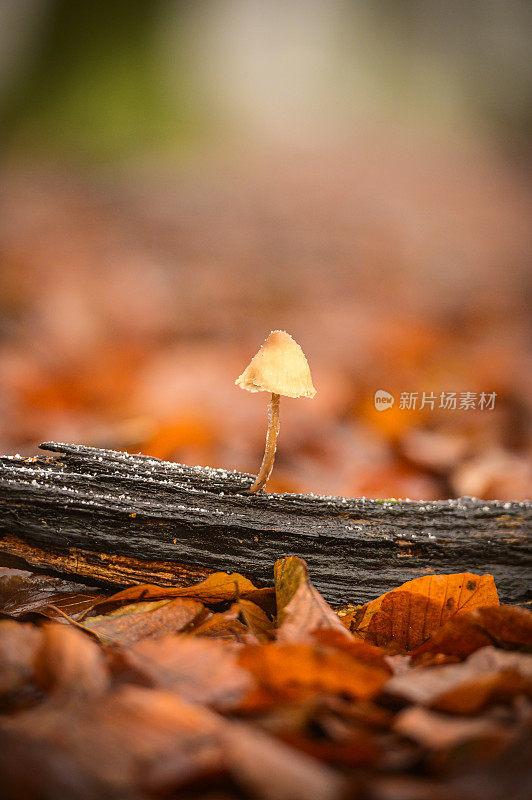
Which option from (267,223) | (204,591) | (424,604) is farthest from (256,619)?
(267,223)

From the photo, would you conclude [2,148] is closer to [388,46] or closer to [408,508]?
[388,46]

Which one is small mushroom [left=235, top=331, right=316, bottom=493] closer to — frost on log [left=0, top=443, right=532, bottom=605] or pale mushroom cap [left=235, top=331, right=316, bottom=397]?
pale mushroom cap [left=235, top=331, right=316, bottom=397]

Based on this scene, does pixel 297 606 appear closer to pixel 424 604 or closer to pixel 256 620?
pixel 256 620

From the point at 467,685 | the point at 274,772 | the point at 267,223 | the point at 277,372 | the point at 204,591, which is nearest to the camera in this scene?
the point at 274,772

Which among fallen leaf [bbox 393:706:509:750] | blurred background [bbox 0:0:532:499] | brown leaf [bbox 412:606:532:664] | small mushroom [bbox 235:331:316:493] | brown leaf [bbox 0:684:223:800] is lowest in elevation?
brown leaf [bbox 0:684:223:800]

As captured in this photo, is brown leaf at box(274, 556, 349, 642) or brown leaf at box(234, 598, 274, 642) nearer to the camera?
brown leaf at box(274, 556, 349, 642)

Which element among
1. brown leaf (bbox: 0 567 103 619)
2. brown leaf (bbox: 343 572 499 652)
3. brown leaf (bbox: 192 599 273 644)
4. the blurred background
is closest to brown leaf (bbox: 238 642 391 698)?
brown leaf (bbox: 192 599 273 644)

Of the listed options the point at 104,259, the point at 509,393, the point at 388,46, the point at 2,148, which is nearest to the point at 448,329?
the point at 509,393
